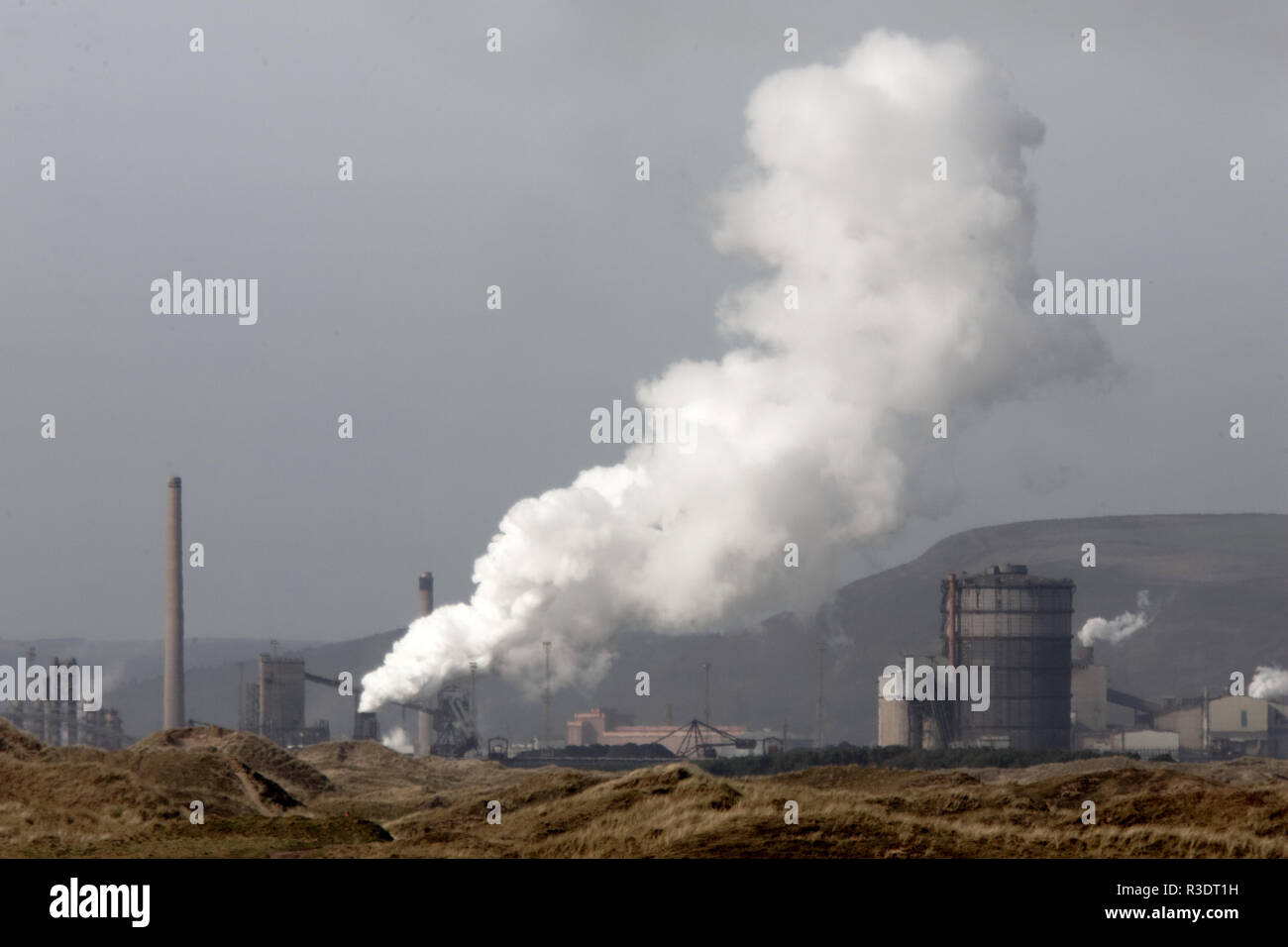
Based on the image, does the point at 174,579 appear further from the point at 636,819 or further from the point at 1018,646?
the point at 636,819

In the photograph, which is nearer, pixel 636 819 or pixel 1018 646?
pixel 636 819

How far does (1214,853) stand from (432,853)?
21568 mm

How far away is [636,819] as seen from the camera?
5403 cm

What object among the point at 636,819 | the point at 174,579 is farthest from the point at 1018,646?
the point at 636,819

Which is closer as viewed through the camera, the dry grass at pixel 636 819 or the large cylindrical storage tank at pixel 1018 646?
the dry grass at pixel 636 819

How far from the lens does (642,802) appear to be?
56.4 m

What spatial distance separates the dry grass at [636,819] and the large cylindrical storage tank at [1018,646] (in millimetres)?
110236

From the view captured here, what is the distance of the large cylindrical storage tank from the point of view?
193625 mm

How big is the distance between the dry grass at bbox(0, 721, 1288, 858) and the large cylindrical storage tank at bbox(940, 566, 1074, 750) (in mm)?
110236

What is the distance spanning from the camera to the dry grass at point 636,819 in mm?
48188

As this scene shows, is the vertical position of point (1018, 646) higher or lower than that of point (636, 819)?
higher

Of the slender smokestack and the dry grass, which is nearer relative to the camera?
the dry grass

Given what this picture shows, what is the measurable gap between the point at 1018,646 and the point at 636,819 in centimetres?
14689
